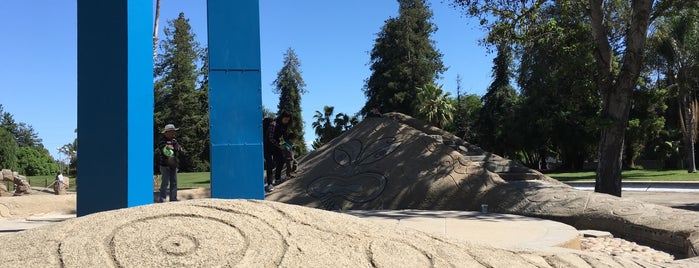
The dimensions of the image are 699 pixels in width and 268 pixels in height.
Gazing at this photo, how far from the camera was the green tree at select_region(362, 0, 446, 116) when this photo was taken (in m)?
40.5

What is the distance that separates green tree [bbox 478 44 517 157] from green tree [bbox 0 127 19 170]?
4070cm

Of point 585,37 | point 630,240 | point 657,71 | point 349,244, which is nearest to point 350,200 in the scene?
point 630,240

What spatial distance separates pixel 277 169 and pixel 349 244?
300 inches

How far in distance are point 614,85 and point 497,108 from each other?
28549 millimetres

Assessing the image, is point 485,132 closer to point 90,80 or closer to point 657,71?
point 657,71

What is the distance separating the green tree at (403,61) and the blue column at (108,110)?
Result: 113 feet

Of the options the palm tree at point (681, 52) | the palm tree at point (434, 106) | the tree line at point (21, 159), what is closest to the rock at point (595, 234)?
the palm tree at point (681, 52)

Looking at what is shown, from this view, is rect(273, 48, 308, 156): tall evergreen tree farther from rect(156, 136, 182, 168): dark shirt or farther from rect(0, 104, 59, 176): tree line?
rect(156, 136, 182, 168): dark shirt

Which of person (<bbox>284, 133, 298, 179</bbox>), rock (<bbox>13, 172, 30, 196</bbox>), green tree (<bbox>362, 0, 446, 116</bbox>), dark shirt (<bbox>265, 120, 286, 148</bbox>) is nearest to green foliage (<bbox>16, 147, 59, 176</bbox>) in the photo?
green tree (<bbox>362, 0, 446, 116</bbox>)

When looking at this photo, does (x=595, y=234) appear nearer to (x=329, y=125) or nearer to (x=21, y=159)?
(x=329, y=125)

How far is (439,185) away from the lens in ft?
32.5

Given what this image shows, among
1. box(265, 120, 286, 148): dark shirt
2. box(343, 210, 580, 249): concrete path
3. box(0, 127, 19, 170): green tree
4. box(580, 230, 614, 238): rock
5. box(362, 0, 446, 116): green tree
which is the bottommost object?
box(580, 230, 614, 238): rock

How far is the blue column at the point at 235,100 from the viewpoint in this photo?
205 inches

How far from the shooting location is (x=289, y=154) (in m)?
10.6
